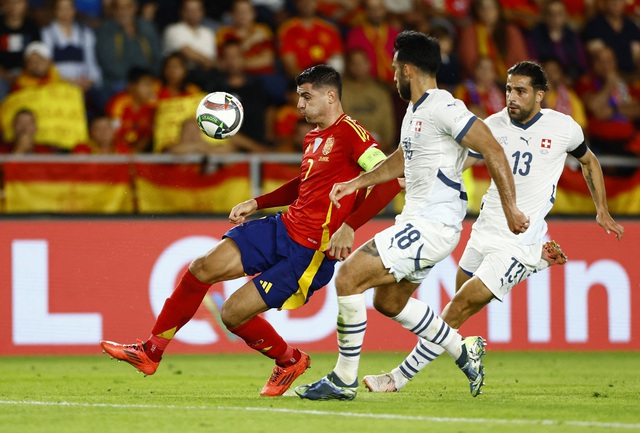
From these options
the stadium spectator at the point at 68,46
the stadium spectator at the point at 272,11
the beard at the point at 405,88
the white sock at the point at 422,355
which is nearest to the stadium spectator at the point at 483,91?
the stadium spectator at the point at 272,11

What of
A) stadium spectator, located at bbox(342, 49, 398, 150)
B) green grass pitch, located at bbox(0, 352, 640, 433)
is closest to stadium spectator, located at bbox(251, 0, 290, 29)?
stadium spectator, located at bbox(342, 49, 398, 150)

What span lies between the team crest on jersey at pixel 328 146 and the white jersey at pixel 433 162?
528mm

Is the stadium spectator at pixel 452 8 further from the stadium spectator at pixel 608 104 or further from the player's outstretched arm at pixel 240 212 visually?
the player's outstretched arm at pixel 240 212

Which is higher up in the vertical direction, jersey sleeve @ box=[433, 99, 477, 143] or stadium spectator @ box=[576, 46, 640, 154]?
jersey sleeve @ box=[433, 99, 477, 143]

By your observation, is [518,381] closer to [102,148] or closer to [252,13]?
[102,148]

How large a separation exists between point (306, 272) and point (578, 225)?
514 cm

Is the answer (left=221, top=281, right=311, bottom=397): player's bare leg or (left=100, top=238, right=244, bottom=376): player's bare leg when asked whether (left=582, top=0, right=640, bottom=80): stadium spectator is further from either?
(left=100, top=238, right=244, bottom=376): player's bare leg

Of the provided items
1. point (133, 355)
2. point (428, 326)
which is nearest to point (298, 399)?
point (428, 326)

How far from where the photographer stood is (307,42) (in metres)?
14.4

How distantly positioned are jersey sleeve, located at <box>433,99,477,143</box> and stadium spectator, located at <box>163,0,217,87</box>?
276 inches

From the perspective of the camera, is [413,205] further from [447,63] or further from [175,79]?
[447,63]

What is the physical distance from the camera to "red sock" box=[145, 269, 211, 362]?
8.06 m

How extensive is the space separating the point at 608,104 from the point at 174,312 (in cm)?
820

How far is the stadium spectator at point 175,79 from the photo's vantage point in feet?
43.1
